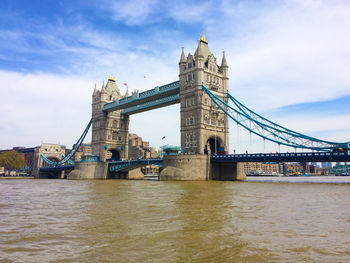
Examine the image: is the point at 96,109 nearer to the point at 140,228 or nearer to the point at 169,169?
the point at 169,169

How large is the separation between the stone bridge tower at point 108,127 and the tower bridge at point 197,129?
1.02 ft

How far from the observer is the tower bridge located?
53062 millimetres

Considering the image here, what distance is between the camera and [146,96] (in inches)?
3014

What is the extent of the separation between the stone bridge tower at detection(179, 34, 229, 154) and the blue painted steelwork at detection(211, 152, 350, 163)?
7981 mm

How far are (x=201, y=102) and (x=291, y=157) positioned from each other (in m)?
22.0

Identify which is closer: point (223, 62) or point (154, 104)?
point (223, 62)

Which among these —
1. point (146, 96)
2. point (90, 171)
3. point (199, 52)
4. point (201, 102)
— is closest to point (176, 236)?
point (201, 102)

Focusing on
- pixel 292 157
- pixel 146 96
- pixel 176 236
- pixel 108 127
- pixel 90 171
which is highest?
pixel 146 96

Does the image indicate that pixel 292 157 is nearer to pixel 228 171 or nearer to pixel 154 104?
pixel 228 171

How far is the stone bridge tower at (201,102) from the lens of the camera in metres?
61.7

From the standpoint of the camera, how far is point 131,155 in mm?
152250

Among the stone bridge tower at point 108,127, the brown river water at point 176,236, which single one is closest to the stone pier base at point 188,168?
the brown river water at point 176,236

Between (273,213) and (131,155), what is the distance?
13958 centimetres

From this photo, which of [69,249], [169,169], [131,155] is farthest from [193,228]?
[131,155]
